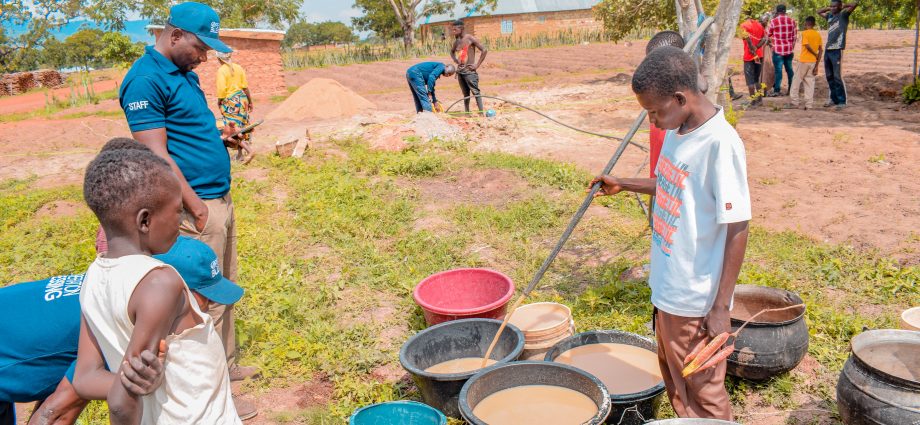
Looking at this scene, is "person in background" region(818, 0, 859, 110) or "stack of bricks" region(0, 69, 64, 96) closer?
"person in background" region(818, 0, 859, 110)

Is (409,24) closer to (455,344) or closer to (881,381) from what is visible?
(455,344)

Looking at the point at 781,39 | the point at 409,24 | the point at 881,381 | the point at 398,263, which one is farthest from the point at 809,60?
the point at 409,24

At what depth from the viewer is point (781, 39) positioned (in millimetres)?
10883

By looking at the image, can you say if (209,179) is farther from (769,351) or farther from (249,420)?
(769,351)

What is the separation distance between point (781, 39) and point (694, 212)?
10.4 m

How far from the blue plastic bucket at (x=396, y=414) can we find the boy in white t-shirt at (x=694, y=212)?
1093 mm

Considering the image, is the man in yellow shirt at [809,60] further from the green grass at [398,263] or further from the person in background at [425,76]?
the person in background at [425,76]

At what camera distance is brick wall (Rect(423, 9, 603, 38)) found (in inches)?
1563

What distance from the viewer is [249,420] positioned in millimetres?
3254

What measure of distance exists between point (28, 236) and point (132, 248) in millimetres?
5994

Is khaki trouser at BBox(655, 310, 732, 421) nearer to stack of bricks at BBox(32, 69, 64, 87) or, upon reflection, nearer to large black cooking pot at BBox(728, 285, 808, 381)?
large black cooking pot at BBox(728, 285, 808, 381)

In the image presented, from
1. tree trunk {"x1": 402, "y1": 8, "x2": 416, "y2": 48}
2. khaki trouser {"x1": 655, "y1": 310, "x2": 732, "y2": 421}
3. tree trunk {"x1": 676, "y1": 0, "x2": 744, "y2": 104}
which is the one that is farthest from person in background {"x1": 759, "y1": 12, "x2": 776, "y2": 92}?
tree trunk {"x1": 402, "y1": 8, "x2": 416, "y2": 48}

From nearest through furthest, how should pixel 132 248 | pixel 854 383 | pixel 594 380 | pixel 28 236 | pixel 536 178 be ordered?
pixel 132 248, pixel 854 383, pixel 594 380, pixel 28 236, pixel 536 178

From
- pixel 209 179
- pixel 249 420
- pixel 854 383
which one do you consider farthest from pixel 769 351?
pixel 209 179
